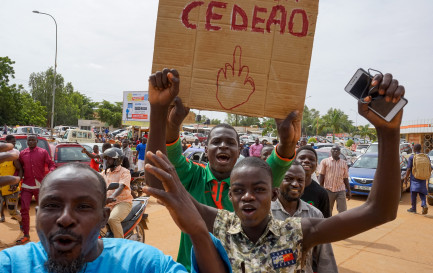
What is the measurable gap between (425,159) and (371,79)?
398 inches

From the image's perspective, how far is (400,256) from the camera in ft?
21.3

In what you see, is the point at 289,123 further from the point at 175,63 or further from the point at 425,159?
the point at 425,159

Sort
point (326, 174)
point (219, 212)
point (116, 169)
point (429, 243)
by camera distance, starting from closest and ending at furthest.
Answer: point (219, 212)
point (116, 169)
point (429, 243)
point (326, 174)

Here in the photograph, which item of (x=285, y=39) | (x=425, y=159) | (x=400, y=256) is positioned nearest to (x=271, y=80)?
(x=285, y=39)

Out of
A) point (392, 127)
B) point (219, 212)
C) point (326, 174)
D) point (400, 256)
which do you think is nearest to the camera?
point (392, 127)

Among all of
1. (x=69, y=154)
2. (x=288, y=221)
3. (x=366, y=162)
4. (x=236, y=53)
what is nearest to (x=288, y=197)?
(x=288, y=221)

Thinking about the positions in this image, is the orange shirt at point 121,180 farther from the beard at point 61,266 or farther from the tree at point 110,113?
the tree at point 110,113

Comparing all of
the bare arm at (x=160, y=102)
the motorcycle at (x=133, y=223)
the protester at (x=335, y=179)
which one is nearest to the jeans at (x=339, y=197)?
the protester at (x=335, y=179)

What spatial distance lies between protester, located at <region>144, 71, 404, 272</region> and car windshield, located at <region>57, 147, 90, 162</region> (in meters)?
9.76

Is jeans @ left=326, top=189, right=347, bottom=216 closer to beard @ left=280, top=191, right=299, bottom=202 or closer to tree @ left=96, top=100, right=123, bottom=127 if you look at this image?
beard @ left=280, top=191, right=299, bottom=202

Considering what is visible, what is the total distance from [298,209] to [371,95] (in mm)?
1740

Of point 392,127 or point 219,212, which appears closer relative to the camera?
point 392,127

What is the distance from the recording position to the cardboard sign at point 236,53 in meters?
2.09

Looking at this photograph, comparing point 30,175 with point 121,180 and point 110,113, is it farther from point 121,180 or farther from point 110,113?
point 110,113
